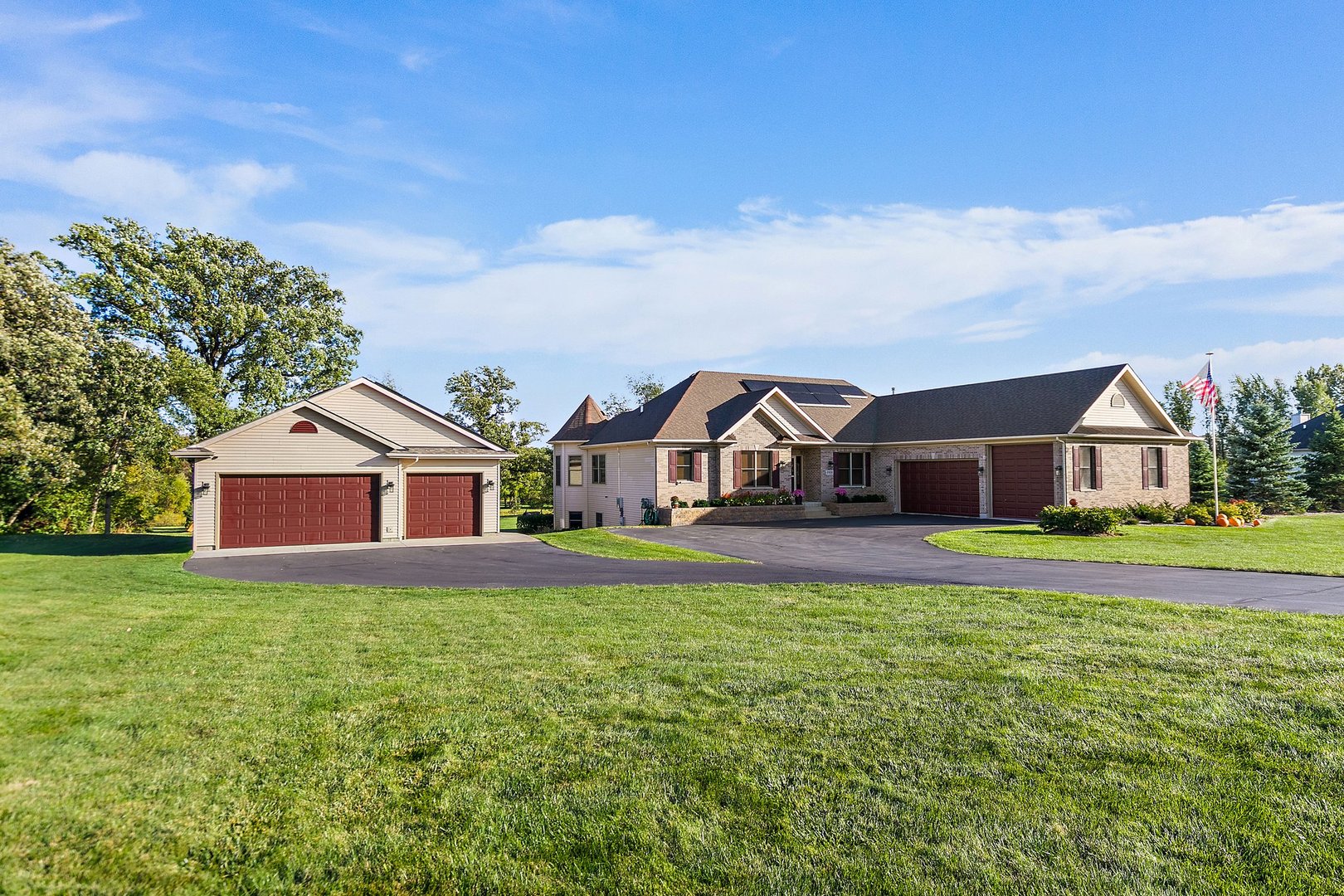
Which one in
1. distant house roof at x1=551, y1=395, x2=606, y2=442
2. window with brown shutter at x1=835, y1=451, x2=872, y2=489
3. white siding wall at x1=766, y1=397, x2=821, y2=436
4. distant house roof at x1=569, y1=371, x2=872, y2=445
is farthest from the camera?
distant house roof at x1=551, y1=395, x2=606, y2=442

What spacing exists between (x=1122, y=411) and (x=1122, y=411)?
0.20 feet

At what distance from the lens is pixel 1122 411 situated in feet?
92.6

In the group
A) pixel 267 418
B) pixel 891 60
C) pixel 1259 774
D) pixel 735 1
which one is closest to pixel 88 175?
pixel 267 418

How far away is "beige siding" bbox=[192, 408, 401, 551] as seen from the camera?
21.5 meters

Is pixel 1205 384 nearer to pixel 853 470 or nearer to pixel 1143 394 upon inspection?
pixel 1143 394

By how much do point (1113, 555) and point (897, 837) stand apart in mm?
14796

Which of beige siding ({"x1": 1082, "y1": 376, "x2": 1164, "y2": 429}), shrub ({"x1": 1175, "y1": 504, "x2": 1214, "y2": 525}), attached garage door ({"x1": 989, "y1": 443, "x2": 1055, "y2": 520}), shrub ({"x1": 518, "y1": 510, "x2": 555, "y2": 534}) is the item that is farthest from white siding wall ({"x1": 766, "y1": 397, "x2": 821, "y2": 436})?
shrub ({"x1": 1175, "y1": 504, "x2": 1214, "y2": 525})

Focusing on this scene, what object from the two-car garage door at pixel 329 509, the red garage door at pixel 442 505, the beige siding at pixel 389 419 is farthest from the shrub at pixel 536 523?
the beige siding at pixel 389 419

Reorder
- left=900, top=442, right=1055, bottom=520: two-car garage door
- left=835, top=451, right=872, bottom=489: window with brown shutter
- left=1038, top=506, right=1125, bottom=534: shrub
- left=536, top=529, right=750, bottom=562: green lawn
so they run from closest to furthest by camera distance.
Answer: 1. left=536, top=529, right=750, bottom=562: green lawn
2. left=1038, top=506, right=1125, bottom=534: shrub
3. left=900, top=442, right=1055, bottom=520: two-car garage door
4. left=835, top=451, right=872, bottom=489: window with brown shutter

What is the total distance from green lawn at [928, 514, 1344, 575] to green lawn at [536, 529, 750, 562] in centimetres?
641

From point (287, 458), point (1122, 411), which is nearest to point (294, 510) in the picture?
point (287, 458)

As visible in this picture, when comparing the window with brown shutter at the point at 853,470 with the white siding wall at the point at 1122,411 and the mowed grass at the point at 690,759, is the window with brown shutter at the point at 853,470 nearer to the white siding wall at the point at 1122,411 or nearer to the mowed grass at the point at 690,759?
the white siding wall at the point at 1122,411

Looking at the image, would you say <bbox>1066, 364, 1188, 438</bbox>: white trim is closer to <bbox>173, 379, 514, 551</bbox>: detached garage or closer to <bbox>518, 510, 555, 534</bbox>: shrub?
<bbox>518, 510, 555, 534</bbox>: shrub

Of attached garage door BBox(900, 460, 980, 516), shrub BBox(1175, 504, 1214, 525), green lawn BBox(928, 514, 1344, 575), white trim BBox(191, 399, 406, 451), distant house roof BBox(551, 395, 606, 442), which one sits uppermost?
distant house roof BBox(551, 395, 606, 442)
